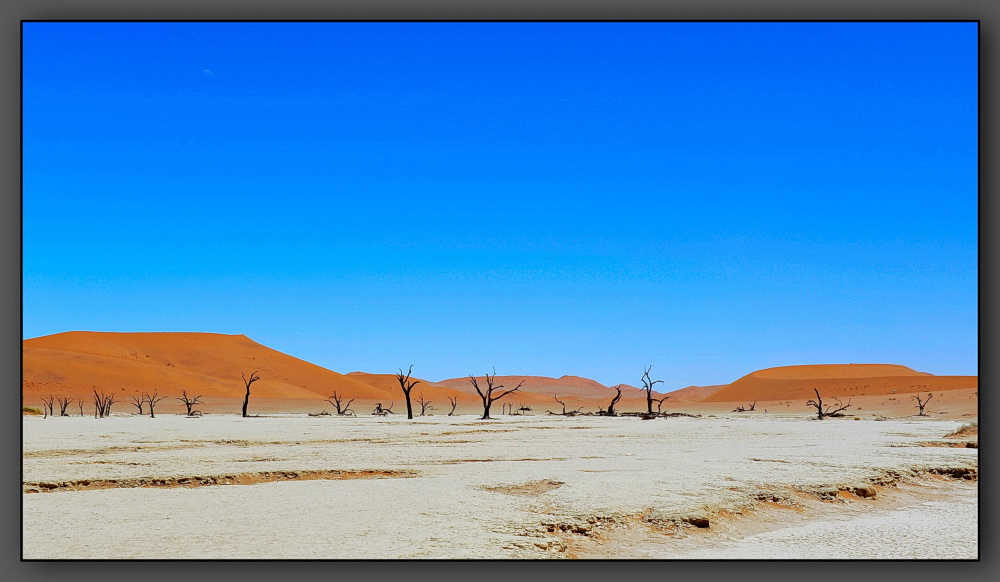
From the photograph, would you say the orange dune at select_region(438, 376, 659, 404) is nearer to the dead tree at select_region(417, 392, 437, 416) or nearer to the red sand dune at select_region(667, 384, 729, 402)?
the red sand dune at select_region(667, 384, 729, 402)

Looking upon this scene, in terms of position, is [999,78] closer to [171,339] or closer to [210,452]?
[210,452]

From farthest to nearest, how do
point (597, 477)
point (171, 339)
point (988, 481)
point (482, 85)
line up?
1. point (171, 339)
2. point (597, 477)
3. point (482, 85)
4. point (988, 481)

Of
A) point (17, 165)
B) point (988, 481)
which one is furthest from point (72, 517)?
point (988, 481)

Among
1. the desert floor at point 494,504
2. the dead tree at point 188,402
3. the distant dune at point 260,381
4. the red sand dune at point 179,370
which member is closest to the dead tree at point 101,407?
the dead tree at point 188,402

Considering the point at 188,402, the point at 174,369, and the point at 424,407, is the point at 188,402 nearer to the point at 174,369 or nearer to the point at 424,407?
the point at 424,407

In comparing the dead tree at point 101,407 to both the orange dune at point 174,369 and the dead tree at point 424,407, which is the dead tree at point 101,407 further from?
the dead tree at point 424,407

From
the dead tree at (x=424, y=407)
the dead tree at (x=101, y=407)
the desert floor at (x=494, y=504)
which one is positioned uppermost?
the desert floor at (x=494, y=504)

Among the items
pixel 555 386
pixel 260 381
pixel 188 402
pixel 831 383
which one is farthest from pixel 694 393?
pixel 188 402
